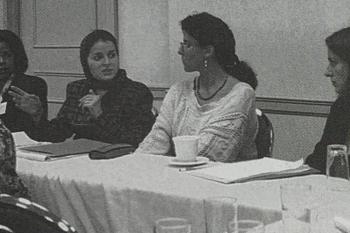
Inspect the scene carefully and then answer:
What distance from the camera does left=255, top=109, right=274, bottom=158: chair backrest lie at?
2953mm

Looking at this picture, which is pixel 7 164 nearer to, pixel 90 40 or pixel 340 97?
pixel 340 97

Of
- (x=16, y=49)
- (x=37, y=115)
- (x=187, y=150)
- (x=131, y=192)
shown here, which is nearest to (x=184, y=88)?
(x=187, y=150)

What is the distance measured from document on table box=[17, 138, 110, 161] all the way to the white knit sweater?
1.16ft

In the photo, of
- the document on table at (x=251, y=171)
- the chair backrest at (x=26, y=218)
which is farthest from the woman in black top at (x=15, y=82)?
the chair backrest at (x=26, y=218)

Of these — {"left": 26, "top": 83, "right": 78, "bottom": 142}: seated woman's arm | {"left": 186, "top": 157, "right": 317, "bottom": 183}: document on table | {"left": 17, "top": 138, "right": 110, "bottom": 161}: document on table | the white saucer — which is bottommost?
{"left": 26, "top": 83, "right": 78, "bottom": 142}: seated woman's arm

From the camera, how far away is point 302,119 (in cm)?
369

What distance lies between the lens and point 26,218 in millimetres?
946

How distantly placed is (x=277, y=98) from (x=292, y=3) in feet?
1.69

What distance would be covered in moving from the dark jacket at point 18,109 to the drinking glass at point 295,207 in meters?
2.65

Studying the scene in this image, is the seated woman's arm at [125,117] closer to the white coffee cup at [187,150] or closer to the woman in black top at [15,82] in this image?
the woman in black top at [15,82]

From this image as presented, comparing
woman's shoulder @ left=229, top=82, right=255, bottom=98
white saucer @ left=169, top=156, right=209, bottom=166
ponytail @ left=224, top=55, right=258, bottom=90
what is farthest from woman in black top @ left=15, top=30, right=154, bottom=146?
white saucer @ left=169, top=156, right=209, bottom=166

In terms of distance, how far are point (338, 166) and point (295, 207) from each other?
1.78 feet

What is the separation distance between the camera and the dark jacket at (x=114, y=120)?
3463 mm

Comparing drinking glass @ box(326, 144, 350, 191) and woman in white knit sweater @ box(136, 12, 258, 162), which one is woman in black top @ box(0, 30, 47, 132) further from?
drinking glass @ box(326, 144, 350, 191)
